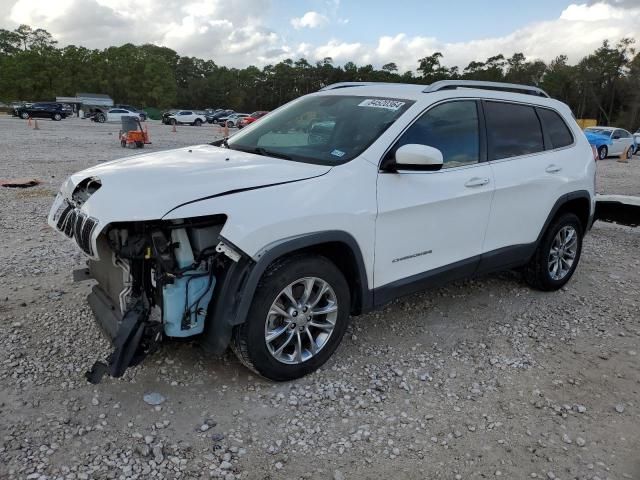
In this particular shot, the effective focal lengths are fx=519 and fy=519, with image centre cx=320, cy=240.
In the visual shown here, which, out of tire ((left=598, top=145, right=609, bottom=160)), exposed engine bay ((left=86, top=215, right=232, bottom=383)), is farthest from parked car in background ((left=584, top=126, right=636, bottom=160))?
exposed engine bay ((left=86, top=215, right=232, bottom=383))

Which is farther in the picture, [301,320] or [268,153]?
[268,153]

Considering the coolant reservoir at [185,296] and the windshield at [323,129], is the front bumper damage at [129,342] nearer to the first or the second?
the coolant reservoir at [185,296]

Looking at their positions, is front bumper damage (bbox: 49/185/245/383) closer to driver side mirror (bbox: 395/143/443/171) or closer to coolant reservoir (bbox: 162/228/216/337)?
coolant reservoir (bbox: 162/228/216/337)

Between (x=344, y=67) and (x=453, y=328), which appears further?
(x=344, y=67)

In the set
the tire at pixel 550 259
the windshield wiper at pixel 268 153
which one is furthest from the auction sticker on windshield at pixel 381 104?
the tire at pixel 550 259

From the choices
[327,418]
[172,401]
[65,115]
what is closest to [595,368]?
[327,418]

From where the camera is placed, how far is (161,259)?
2.80 metres

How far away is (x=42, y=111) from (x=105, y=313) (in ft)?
156

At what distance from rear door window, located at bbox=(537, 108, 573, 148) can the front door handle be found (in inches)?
45.6

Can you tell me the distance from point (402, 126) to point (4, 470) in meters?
3.00

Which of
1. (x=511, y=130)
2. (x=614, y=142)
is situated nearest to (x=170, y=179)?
(x=511, y=130)

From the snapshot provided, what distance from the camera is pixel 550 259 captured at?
5012 millimetres

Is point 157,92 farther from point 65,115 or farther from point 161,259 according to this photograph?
point 161,259

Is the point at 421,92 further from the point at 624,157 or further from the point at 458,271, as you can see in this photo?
the point at 624,157
